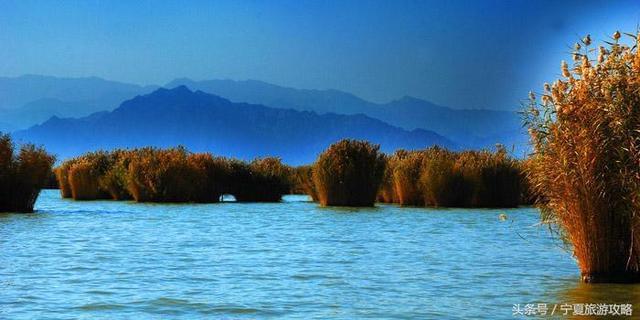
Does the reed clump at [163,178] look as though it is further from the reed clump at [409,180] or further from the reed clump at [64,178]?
the reed clump at [409,180]

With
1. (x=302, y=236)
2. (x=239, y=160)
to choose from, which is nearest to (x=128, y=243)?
(x=302, y=236)

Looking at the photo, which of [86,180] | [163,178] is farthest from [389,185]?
[86,180]

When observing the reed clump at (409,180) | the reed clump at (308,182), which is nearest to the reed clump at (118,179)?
the reed clump at (308,182)

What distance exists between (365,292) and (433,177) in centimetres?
2122

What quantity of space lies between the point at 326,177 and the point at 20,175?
10371mm

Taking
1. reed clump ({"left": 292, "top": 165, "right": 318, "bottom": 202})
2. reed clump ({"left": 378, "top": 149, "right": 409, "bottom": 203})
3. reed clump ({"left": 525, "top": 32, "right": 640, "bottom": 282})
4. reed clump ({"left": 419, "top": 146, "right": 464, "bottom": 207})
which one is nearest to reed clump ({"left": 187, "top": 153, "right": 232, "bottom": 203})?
reed clump ({"left": 292, "top": 165, "right": 318, "bottom": 202})

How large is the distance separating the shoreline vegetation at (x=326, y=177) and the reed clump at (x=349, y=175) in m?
0.03

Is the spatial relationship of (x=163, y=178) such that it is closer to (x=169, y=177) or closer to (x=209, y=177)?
(x=169, y=177)

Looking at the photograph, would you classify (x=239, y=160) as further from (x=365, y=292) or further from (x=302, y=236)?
(x=365, y=292)

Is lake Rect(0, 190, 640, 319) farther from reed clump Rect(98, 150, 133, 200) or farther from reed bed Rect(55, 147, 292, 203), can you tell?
reed clump Rect(98, 150, 133, 200)

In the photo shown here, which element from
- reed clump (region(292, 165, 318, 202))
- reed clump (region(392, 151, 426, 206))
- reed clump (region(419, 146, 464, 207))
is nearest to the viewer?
reed clump (region(419, 146, 464, 207))

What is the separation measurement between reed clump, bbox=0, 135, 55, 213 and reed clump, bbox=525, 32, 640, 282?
18.1 m

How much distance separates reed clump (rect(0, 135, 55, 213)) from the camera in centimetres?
2619

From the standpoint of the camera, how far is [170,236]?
19.3 metres
